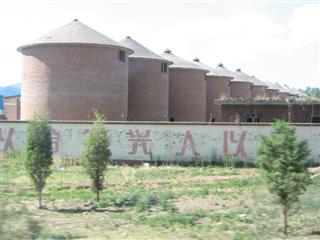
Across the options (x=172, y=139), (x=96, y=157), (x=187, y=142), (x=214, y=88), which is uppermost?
(x=214, y=88)

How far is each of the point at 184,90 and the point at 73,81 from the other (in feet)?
55.6

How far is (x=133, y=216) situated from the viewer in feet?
39.7

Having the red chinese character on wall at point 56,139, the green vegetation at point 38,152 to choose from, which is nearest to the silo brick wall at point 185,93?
the red chinese character on wall at point 56,139

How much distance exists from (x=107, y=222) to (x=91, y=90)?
2262 cm

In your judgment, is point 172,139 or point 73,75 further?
point 73,75

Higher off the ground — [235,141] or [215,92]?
[215,92]

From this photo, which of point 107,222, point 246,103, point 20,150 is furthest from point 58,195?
point 246,103

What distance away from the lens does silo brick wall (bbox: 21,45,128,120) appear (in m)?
33.1

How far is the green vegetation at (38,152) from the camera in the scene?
14531mm

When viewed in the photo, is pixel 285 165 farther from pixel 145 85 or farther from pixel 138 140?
pixel 145 85

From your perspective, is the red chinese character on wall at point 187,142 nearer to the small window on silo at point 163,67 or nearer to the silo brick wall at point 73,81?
the silo brick wall at point 73,81

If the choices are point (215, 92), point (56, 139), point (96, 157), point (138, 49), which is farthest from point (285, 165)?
point (215, 92)

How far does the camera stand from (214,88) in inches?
2254

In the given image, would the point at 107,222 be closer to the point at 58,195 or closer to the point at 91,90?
the point at 58,195
